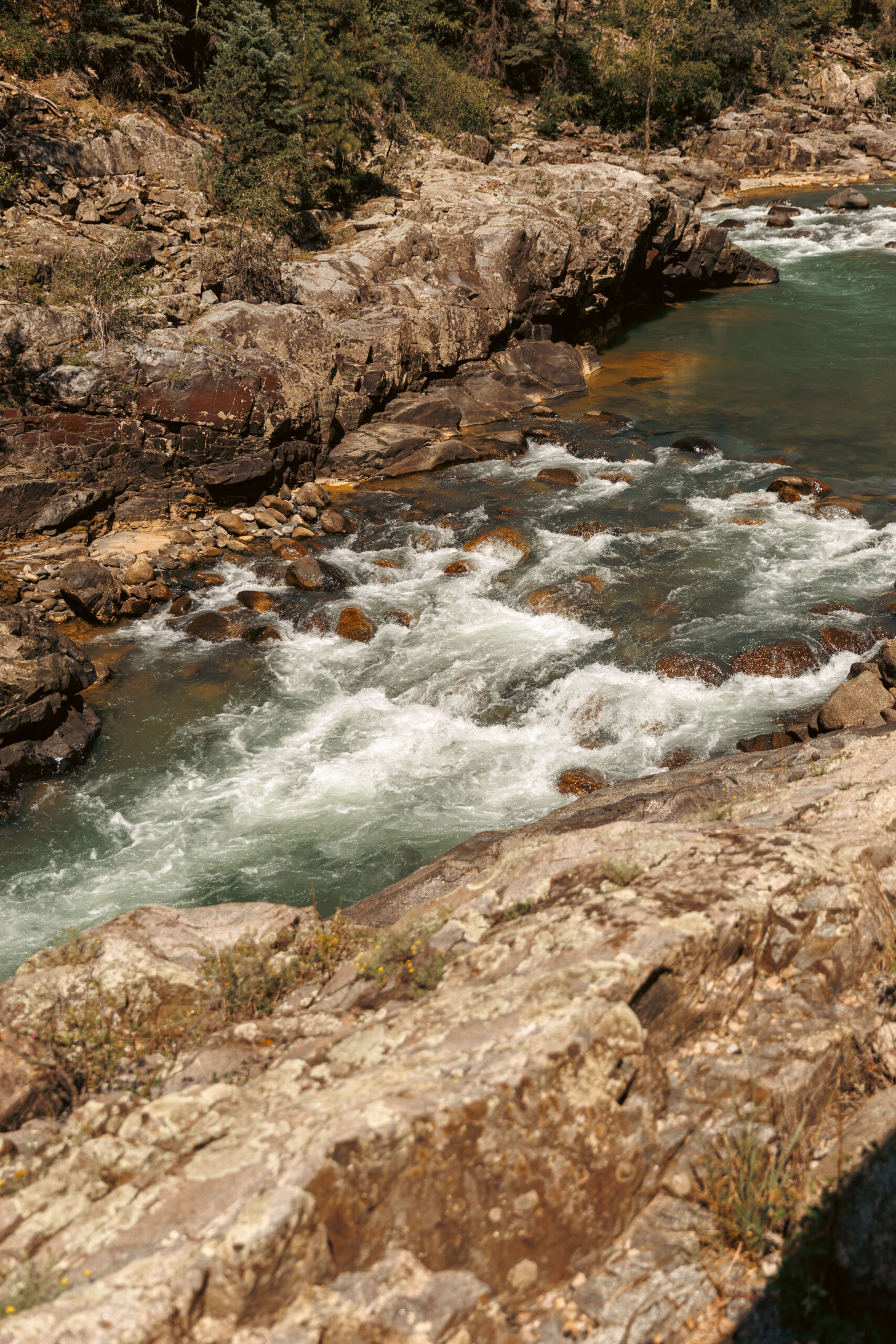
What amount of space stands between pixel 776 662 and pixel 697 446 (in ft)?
28.3

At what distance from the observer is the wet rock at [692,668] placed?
11508 millimetres

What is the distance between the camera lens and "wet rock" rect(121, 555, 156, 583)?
14.2 metres

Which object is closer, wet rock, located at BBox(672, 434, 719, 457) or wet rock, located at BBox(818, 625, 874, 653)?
wet rock, located at BBox(818, 625, 874, 653)

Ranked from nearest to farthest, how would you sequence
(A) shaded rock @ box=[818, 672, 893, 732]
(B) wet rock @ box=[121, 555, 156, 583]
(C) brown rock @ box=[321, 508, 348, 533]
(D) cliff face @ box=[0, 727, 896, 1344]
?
(D) cliff face @ box=[0, 727, 896, 1344], (A) shaded rock @ box=[818, 672, 893, 732], (B) wet rock @ box=[121, 555, 156, 583], (C) brown rock @ box=[321, 508, 348, 533]

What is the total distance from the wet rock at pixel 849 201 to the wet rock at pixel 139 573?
122 feet

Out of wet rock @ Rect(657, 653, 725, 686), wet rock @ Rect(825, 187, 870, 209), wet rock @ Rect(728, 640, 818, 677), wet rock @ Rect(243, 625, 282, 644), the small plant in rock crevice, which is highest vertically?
wet rock @ Rect(825, 187, 870, 209)

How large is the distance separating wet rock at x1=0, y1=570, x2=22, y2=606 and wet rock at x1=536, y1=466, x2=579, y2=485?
10201mm

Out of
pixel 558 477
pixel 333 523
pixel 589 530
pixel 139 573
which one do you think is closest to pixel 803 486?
pixel 589 530

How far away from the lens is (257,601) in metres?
13.9

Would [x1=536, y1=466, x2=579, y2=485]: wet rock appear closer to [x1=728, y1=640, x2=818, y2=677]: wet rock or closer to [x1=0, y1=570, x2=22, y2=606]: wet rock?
[x1=728, y1=640, x2=818, y2=677]: wet rock

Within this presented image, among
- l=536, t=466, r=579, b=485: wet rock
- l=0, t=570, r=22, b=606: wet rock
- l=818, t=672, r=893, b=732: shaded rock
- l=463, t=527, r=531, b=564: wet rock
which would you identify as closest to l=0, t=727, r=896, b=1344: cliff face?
l=818, t=672, r=893, b=732: shaded rock

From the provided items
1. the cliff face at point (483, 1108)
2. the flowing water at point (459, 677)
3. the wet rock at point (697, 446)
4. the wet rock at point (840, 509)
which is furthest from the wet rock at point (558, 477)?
the cliff face at point (483, 1108)

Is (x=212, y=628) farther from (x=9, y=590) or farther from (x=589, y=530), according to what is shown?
(x=589, y=530)

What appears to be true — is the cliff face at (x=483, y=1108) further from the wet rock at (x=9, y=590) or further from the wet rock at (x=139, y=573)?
the wet rock at (x=139, y=573)
